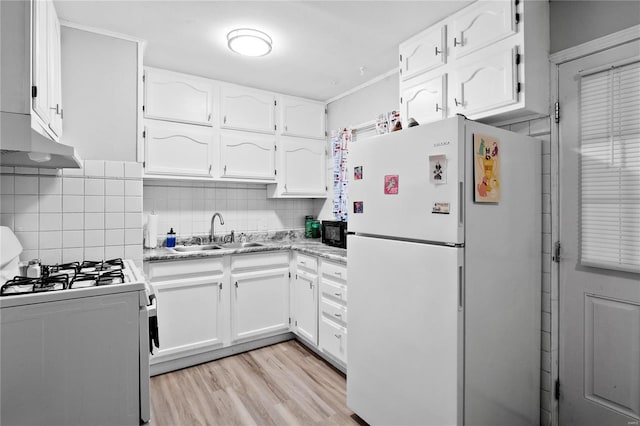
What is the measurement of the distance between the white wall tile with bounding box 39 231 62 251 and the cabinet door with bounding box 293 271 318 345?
175 cm

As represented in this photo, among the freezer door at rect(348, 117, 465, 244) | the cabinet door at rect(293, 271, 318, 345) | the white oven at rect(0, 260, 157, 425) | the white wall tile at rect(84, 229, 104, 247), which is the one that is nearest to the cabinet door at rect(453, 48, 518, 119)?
the freezer door at rect(348, 117, 465, 244)

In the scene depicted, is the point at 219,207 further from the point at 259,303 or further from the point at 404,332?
the point at 404,332

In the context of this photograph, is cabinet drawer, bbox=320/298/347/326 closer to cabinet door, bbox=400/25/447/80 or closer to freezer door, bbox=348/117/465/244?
freezer door, bbox=348/117/465/244

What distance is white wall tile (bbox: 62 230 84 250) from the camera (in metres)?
2.10

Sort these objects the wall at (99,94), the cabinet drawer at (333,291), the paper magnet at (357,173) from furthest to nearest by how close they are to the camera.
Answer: the cabinet drawer at (333,291) → the wall at (99,94) → the paper magnet at (357,173)

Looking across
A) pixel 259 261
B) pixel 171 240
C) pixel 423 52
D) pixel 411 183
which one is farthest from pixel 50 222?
pixel 423 52

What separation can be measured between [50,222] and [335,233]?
2052 mm

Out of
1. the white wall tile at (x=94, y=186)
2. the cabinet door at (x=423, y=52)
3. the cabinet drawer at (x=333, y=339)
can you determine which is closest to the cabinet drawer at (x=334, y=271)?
the cabinet drawer at (x=333, y=339)

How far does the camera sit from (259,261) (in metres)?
2.94

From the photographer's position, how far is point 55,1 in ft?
6.22

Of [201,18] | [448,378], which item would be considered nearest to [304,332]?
[448,378]

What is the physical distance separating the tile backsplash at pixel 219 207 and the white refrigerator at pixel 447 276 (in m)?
1.80

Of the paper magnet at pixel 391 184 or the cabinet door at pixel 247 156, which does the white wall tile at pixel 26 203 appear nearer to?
the cabinet door at pixel 247 156

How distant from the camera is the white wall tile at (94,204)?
2170 millimetres
